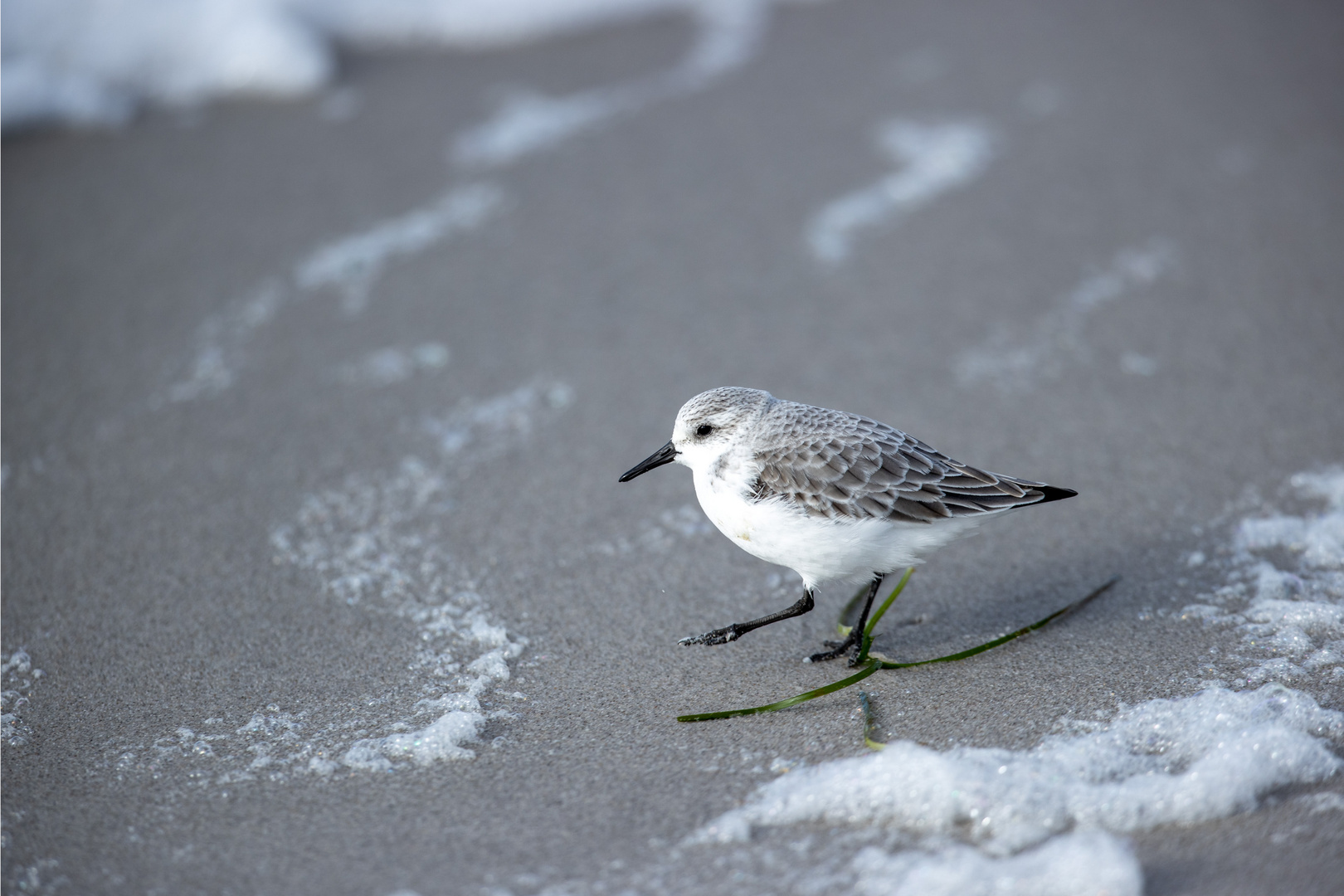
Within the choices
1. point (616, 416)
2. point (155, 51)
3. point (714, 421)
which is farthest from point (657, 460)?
point (155, 51)

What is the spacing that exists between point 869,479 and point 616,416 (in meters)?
1.44

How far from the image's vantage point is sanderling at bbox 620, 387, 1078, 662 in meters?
2.70

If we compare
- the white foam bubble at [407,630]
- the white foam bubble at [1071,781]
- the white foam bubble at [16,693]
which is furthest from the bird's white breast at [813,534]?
the white foam bubble at [16,693]

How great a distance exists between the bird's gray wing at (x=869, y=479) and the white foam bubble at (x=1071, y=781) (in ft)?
1.94

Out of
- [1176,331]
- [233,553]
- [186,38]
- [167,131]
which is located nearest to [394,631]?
[233,553]

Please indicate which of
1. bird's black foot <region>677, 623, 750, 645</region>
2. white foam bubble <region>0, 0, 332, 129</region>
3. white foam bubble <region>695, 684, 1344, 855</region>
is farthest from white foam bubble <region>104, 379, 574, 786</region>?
white foam bubble <region>0, 0, 332, 129</region>

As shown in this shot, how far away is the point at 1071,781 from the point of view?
2.30 meters

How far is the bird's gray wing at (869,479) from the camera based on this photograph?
270 centimetres

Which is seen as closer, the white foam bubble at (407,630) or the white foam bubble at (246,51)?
the white foam bubble at (407,630)

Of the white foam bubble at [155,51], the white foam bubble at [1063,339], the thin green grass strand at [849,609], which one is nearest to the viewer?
the thin green grass strand at [849,609]

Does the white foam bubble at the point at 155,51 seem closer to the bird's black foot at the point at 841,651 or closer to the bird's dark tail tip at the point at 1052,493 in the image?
the bird's black foot at the point at 841,651

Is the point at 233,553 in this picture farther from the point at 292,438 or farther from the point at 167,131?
the point at 167,131

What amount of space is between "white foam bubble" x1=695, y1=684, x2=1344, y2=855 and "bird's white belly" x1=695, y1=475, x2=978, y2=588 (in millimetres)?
498

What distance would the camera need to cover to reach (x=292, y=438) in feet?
12.6
